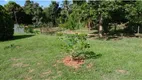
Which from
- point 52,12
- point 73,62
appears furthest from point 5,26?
point 52,12

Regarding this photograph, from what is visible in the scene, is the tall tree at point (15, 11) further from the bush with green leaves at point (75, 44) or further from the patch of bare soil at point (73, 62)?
the patch of bare soil at point (73, 62)

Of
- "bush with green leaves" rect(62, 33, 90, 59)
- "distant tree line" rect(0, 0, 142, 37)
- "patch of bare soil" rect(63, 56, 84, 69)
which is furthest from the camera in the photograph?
"distant tree line" rect(0, 0, 142, 37)

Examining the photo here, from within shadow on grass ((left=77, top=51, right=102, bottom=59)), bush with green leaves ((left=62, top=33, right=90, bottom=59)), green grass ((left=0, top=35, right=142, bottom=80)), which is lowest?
green grass ((left=0, top=35, right=142, bottom=80))

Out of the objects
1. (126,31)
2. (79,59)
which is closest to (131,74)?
(79,59)

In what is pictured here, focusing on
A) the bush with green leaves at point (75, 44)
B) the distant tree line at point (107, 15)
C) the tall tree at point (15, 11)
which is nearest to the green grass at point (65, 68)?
the bush with green leaves at point (75, 44)

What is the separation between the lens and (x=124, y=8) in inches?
667

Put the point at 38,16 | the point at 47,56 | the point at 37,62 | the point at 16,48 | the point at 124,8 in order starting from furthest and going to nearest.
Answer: the point at 38,16 < the point at 124,8 < the point at 16,48 < the point at 47,56 < the point at 37,62

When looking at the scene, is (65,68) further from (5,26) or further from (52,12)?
(52,12)

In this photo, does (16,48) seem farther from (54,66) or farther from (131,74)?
(131,74)

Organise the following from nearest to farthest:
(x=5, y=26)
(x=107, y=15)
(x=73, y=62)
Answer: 1. (x=73, y=62)
2. (x=5, y=26)
3. (x=107, y=15)

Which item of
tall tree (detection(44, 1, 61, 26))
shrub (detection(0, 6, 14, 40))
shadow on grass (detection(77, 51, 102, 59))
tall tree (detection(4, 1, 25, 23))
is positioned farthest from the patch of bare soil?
tall tree (detection(4, 1, 25, 23))

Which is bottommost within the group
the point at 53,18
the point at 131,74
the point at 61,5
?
the point at 131,74

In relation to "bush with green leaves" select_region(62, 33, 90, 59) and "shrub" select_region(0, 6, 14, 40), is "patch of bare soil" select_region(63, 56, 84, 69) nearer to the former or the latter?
"bush with green leaves" select_region(62, 33, 90, 59)

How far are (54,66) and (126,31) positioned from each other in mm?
15065
